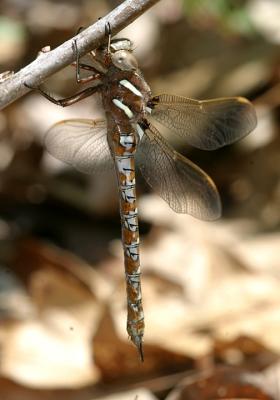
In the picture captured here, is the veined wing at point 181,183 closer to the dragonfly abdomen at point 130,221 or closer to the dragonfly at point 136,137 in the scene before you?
the dragonfly at point 136,137

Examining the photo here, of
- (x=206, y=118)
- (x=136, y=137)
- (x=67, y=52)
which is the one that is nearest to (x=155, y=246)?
(x=206, y=118)

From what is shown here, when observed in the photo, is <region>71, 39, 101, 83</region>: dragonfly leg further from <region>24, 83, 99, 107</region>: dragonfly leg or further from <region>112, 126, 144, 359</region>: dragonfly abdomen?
<region>112, 126, 144, 359</region>: dragonfly abdomen

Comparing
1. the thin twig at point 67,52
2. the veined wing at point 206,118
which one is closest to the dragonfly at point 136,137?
the veined wing at point 206,118

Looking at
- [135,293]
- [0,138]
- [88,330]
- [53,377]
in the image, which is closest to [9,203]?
[0,138]

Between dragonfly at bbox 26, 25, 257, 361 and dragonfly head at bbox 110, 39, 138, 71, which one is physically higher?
dragonfly head at bbox 110, 39, 138, 71

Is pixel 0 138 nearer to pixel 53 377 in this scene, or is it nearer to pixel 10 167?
pixel 10 167

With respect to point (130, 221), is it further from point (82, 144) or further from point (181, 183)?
point (82, 144)

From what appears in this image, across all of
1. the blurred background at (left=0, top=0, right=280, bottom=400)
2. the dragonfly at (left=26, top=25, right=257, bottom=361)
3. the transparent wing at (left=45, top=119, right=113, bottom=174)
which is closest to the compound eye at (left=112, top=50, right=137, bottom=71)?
the dragonfly at (left=26, top=25, right=257, bottom=361)
